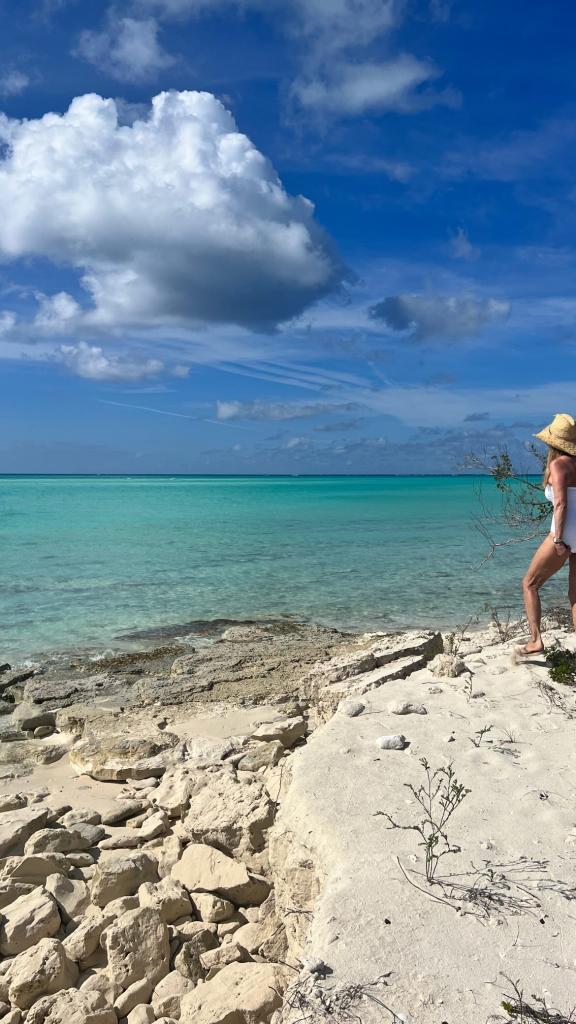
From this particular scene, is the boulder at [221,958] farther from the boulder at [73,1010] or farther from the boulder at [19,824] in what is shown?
the boulder at [19,824]

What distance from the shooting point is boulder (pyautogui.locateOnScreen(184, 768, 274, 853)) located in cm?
450

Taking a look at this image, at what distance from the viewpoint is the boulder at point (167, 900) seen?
155 inches

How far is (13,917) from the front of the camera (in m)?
3.96

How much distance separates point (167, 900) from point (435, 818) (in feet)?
5.51

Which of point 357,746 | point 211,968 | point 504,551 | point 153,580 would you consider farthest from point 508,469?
point 504,551

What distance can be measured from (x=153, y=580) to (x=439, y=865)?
15.0 m

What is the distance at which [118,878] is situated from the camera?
4.18 m

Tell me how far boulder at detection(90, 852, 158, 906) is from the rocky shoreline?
0.01m

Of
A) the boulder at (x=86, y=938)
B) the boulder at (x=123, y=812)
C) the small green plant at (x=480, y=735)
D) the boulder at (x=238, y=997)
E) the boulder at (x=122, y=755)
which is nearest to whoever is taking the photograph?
the boulder at (x=238, y=997)

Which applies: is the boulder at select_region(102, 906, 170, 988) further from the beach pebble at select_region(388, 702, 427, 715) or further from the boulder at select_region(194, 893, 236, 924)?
the beach pebble at select_region(388, 702, 427, 715)

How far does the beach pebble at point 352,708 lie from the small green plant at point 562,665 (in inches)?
71.6

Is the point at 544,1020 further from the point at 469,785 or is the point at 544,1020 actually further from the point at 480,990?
the point at 469,785

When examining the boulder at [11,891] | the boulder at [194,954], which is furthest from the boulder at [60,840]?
the boulder at [194,954]

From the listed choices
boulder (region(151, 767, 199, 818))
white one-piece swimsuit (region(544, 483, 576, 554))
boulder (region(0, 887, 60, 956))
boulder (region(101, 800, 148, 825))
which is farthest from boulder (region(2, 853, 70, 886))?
white one-piece swimsuit (region(544, 483, 576, 554))
